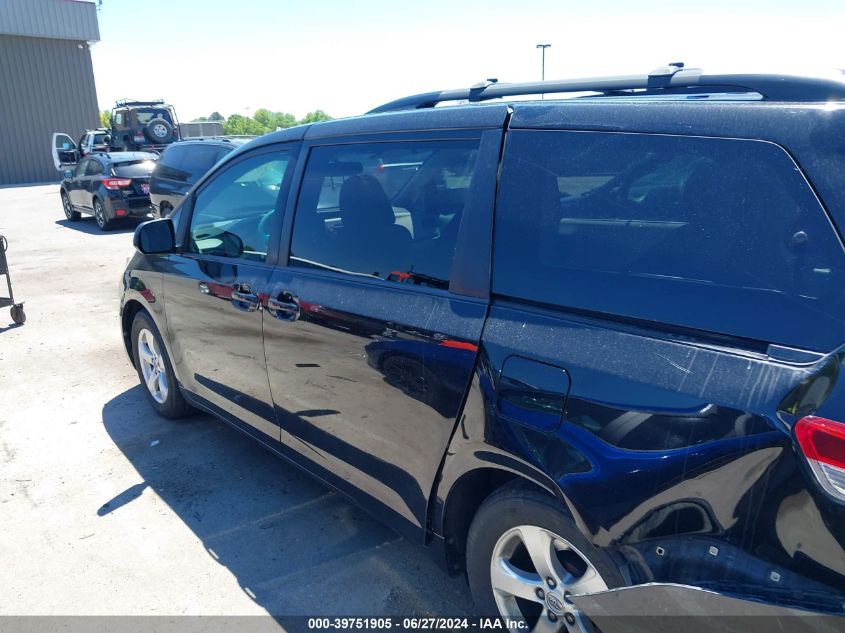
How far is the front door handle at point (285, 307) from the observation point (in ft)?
10.0

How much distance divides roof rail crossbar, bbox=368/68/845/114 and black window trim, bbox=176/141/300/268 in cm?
49

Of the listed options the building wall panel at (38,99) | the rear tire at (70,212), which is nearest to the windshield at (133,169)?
the rear tire at (70,212)

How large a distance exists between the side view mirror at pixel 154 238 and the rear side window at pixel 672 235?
2469mm

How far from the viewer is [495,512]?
2291mm

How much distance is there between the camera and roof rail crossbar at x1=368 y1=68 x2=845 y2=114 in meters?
1.81

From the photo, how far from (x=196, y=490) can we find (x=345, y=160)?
2.06 m

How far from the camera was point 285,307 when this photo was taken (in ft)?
10.2

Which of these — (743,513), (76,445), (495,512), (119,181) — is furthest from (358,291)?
(119,181)

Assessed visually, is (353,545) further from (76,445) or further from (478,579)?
(76,445)

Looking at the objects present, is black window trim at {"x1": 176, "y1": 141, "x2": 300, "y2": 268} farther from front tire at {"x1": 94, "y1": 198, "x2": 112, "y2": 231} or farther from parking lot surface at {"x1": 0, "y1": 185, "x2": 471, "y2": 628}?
front tire at {"x1": 94, "y1": 198, "x2": 112, "y2": 231}

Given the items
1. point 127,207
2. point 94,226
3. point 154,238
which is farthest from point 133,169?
point 154,238

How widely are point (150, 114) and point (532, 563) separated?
25017 millimetres

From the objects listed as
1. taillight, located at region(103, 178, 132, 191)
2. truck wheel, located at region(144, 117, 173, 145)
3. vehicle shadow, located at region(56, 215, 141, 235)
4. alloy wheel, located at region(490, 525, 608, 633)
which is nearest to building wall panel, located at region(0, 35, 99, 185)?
truck wheel, located at region(144, 117, 173, 145)

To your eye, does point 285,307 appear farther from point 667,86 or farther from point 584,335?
point 667,86
